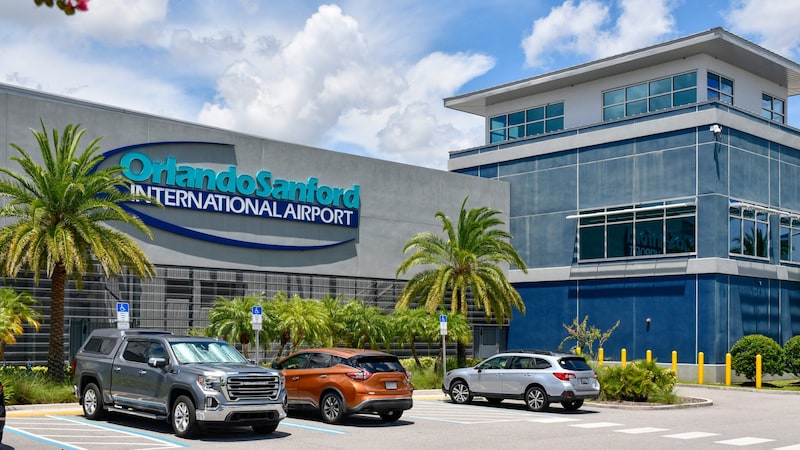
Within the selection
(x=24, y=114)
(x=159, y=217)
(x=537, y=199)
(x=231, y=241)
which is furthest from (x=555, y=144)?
(x=24, y=114)

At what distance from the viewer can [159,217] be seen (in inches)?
1293

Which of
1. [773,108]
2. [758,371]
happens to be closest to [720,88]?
[773,108]

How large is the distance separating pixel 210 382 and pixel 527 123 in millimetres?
34255

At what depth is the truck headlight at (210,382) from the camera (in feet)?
54.2

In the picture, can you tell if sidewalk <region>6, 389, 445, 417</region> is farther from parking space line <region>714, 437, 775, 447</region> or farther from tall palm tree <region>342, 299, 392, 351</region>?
parking space line <region>714, 437, 775, 447</region>

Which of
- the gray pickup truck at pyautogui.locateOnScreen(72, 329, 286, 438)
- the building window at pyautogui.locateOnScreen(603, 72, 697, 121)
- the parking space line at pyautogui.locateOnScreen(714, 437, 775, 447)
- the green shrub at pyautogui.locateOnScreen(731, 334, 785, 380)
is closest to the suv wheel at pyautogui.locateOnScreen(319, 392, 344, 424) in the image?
the gray pickup truck at pyautogui.locateOnScreen(72, 329, 286, 438)

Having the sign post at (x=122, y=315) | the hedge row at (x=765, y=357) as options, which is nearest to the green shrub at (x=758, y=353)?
the hedge row at (x=765, y=357)

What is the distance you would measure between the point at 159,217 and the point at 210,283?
11.1 ft

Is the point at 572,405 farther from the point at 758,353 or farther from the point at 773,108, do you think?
the point at 773,108

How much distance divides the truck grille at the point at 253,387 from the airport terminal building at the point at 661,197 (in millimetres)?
25752

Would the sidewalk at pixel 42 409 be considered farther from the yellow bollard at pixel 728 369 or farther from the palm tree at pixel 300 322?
the yellow bollard at pixel 728 369

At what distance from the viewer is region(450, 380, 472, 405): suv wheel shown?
25.8 m

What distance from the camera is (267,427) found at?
58.2ft

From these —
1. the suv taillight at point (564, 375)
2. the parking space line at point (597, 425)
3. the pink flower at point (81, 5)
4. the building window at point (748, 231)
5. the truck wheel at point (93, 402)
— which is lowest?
the parking space line at point (597, 425)
